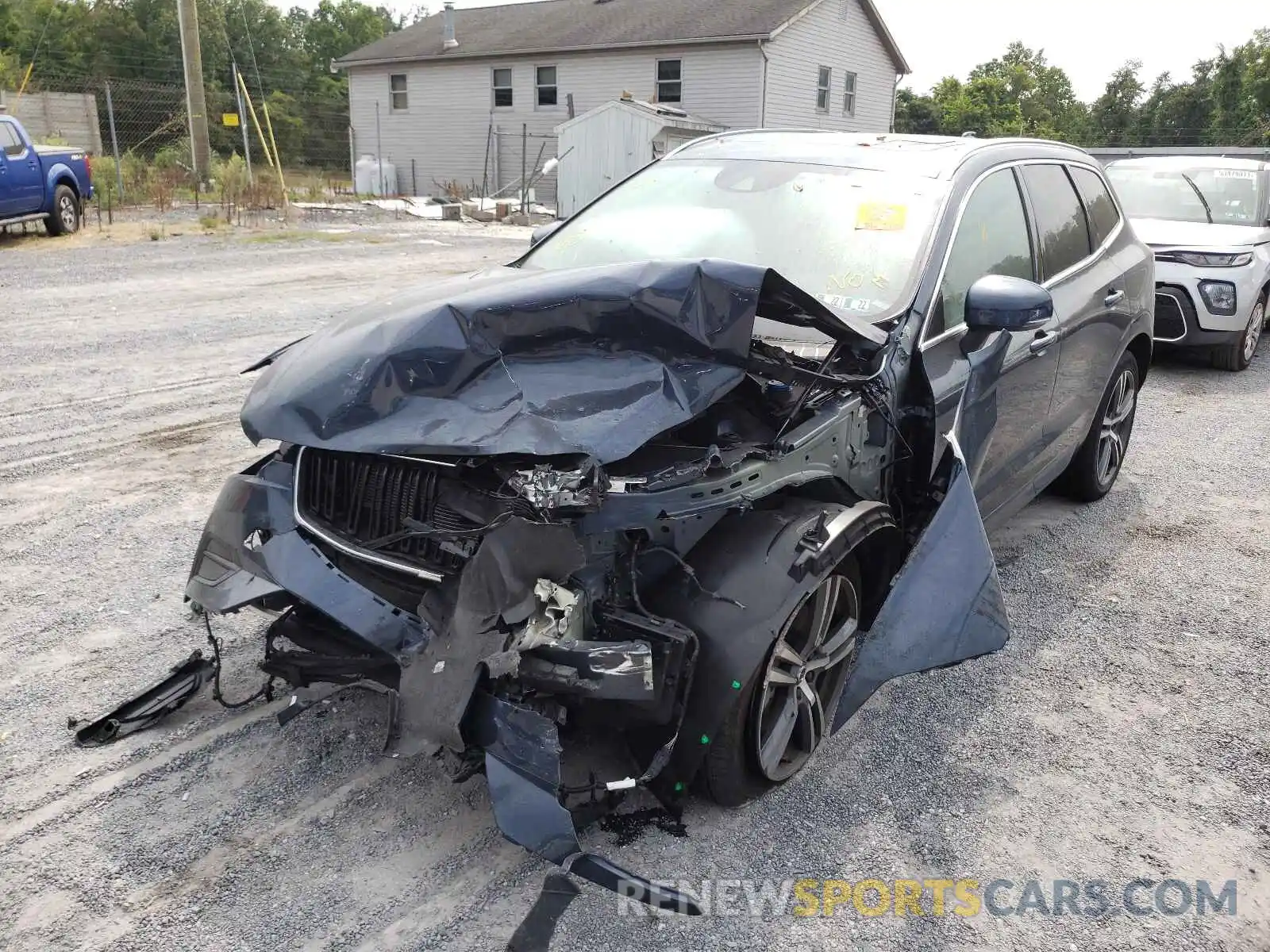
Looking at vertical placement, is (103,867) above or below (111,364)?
below

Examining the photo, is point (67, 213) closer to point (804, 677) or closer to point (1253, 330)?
point (804, 677)

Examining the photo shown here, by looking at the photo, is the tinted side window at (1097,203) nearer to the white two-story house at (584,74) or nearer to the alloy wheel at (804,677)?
the alloy wheel at (804,677)

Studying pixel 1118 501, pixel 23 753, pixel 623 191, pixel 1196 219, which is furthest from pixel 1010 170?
pixel 1196 219

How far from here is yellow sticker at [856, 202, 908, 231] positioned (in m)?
3.71

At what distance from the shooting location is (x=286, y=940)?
242cm

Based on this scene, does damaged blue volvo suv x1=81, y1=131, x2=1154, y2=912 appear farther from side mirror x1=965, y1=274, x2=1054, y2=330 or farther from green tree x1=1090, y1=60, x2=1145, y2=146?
green tree x1=1090, y1=60, x2=1145, y2=146

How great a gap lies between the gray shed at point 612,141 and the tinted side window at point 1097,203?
58.2ft

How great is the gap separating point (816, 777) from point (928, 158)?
8.34ft

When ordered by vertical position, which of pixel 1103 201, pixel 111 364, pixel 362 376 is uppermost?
pixel 1103 201

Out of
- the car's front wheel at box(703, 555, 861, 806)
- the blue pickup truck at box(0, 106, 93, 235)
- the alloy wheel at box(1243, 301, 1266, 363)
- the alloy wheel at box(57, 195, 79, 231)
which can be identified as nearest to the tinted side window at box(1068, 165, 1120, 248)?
the car's front wheel at box(703, 555, 861, 806)

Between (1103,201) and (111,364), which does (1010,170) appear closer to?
(1103,201)

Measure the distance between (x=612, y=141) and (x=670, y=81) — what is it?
4.94m

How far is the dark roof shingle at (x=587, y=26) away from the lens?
2622 cm

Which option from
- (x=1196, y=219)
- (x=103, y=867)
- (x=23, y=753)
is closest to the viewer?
(x=103, y=867)
